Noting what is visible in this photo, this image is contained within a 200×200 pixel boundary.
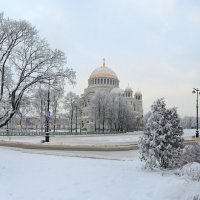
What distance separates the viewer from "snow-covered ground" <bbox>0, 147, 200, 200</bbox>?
37.5 ft

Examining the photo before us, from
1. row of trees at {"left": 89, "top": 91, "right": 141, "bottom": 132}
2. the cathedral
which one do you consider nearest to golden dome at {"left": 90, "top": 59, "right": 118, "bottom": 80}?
the cathedral

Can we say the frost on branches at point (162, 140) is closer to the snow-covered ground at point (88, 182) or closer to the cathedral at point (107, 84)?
the snow-covered ground at point (88, 182)

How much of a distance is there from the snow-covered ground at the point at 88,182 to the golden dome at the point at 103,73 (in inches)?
4552

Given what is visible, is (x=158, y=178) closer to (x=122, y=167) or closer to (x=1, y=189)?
(x=122, y=167)

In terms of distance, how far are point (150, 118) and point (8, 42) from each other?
40.1 feet

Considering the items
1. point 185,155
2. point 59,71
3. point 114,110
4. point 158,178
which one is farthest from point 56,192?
point 114,110

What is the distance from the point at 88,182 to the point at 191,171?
4.09m

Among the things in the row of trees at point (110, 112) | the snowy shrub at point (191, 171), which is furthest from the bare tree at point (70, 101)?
the snowy shrub at point (191, 171)

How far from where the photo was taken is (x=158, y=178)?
13172 millimetres

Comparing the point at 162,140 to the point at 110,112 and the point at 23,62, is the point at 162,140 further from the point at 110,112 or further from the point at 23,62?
the point at 110,112

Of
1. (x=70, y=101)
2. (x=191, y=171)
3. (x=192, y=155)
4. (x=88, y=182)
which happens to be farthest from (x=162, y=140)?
(x=70, y=101)

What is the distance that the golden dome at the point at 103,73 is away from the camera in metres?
132

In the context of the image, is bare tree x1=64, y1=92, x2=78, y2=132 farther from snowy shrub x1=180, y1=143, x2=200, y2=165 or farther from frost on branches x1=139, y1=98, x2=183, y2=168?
frost on branches x1=139, y1=98, x2=183, y2=168

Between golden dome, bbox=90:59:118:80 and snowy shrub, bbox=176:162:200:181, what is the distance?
118 m
